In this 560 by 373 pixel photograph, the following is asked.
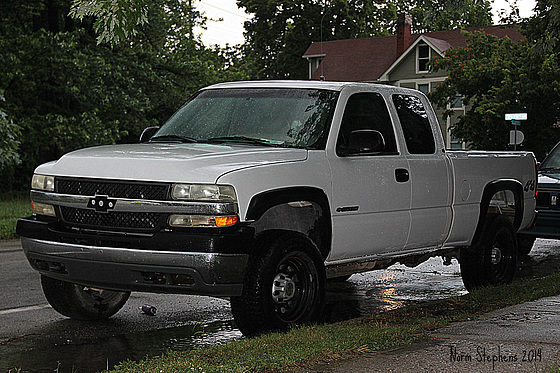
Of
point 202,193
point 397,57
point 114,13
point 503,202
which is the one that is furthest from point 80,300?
point 397,57

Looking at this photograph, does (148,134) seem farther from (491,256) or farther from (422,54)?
(422,54)

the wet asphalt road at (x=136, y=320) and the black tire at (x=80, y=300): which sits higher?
the black tire at (x=80, y=300)

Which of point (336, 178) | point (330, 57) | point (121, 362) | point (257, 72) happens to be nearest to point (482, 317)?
point (336, 178)

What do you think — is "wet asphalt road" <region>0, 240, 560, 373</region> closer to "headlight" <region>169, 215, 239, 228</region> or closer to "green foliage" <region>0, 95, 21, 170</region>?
"headlight" <region>169, 215, 239, 228</region>

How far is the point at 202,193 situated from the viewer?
6.29 metres

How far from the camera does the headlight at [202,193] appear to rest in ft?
20.6

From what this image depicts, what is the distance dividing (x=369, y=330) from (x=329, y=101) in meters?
2.13

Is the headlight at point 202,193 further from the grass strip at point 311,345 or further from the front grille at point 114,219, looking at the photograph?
the grass strip at point 311,345

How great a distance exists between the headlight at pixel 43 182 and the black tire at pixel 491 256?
4575 millimetres

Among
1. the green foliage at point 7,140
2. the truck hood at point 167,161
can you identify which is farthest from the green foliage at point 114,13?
the green foliage at point 7,140

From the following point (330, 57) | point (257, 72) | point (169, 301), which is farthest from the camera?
point (257, 72)

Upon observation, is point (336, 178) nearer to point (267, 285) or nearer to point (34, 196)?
point (267, 285)

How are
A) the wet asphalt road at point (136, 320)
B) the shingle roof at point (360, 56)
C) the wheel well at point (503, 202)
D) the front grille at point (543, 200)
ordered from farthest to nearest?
1. the shingle roof at point (360, 56)
2. the front grille at point (543, 200)
3. the wheel well at point (503, 202)
4. the wet asphalt road at point (136, 320)

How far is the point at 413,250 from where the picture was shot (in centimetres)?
830
